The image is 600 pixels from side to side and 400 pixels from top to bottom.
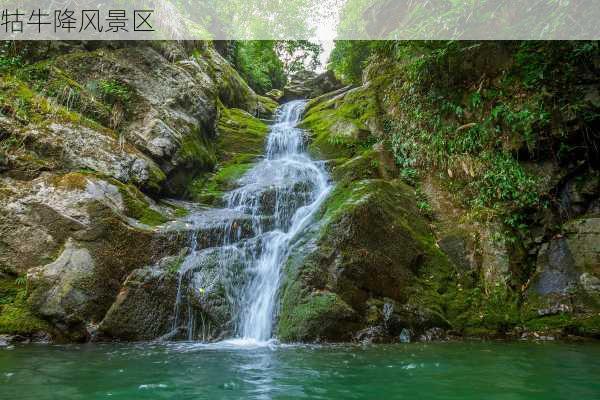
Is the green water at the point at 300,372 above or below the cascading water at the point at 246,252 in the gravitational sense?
below

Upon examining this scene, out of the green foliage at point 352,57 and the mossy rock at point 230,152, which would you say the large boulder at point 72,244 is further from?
the green foliage at point 352,57

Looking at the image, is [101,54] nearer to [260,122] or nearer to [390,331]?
[260,122]

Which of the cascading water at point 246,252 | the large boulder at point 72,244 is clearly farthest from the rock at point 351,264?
the large boulder at point 72,244

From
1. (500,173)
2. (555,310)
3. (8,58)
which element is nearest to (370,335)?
(555,310)

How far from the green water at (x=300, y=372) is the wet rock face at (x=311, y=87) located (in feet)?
60.7

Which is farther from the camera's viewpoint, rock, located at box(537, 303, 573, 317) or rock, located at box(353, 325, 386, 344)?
rock, located at box(537, 303, 573, 317)

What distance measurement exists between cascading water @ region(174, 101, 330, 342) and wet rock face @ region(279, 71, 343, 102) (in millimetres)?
12774

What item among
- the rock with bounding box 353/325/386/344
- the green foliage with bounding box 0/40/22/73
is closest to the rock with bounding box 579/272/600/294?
the rock with bounding box 353/325/386/344

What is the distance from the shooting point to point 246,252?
705 centimetres

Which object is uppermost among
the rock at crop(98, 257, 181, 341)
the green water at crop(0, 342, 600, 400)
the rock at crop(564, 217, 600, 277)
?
the rock at crop(564, 217, 600, 277)

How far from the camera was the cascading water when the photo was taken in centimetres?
616

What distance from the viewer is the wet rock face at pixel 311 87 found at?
72.7 feet

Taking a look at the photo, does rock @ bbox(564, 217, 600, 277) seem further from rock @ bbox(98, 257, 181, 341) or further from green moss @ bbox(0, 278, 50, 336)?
green moss @ bbox(0, 278, 50, 336)

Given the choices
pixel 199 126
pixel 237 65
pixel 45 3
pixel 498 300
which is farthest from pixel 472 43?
pixel 237 65
